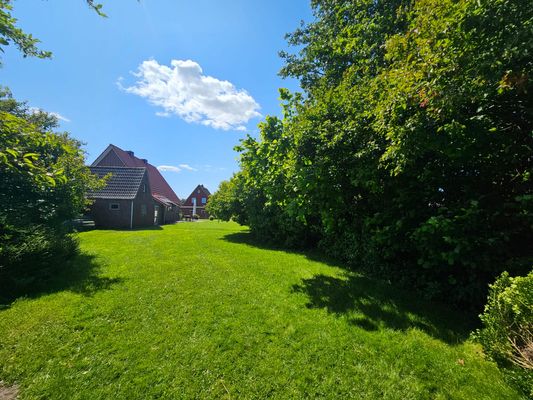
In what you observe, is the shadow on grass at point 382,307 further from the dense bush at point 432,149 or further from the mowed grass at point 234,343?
the dense bush at point 432,149

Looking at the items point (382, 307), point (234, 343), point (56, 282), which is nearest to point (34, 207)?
point (56, 282)

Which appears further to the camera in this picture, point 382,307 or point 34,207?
point 34,207

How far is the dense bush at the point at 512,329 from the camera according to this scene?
252cm

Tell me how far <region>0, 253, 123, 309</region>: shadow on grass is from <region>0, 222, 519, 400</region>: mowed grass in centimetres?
7

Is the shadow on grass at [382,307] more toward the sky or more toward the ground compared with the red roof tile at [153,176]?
more toward the ground

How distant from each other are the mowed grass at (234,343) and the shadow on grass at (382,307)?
1.2 inches

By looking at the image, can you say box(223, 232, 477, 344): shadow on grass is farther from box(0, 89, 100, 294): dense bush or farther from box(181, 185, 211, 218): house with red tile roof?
box(181, 185, 211, 218): house with red tile roof

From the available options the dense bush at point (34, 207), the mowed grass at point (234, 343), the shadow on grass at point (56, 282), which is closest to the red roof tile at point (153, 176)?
the dense bush at point (34, 207)

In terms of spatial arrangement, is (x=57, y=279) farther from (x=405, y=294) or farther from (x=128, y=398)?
(x=405, y=294)

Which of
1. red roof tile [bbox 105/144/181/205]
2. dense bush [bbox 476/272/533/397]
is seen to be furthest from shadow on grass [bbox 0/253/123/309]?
red roof tile [bbox 105/144/181/205]

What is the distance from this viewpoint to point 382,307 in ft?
15.4

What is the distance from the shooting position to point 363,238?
7.58 m

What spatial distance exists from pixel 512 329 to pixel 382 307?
2112 millimetres

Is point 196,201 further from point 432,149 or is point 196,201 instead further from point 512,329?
point 512,329
